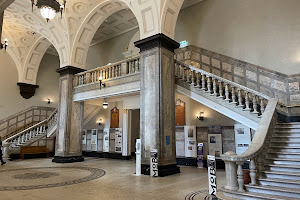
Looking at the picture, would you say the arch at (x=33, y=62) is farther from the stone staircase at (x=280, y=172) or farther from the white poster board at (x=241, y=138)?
the stone staircase at (x=280, y=172)

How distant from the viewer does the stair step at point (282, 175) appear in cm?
414

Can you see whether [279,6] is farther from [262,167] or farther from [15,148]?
[15,148]

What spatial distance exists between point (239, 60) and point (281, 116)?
3281 millimetres

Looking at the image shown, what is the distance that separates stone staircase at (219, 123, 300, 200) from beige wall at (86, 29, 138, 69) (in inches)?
406

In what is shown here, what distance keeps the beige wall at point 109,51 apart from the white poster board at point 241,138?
8123mm

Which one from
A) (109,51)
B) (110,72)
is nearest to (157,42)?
(110,72)

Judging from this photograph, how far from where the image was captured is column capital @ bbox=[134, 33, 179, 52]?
787 centimetres

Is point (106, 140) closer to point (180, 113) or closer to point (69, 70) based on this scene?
point (69, 70)

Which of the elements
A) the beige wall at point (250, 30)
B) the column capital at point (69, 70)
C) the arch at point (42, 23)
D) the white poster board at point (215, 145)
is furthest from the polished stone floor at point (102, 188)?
the arch at point (42, 23)

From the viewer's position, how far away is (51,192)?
5.11 metres

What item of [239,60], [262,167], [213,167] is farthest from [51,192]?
[239,60]

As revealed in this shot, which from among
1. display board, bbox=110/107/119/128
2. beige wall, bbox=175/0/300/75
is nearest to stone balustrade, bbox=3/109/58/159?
display board, bbox=110/107/119/128

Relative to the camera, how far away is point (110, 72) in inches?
398

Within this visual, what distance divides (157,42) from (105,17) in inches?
189
